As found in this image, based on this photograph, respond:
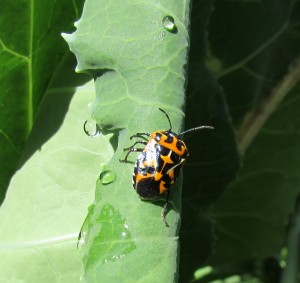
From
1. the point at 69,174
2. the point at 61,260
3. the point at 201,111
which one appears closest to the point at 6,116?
the point at 69,174

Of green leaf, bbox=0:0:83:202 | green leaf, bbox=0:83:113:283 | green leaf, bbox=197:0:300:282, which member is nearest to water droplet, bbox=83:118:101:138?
green leaf, bbox=0:83:113:283

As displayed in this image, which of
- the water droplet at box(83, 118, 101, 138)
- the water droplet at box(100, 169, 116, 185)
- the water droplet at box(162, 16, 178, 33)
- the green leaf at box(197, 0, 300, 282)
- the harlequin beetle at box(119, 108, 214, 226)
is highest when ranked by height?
the water droplet at box(162, 16, 178, 33)

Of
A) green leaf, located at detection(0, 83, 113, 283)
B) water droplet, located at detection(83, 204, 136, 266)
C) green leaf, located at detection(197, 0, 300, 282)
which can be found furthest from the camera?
green leaf, located at detection(197, 0, 300, 282)

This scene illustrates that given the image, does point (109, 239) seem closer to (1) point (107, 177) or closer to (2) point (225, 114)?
(1) point (107, 177)

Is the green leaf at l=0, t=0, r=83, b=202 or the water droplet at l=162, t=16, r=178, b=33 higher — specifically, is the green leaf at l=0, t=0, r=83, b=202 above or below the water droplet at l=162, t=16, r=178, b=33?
below

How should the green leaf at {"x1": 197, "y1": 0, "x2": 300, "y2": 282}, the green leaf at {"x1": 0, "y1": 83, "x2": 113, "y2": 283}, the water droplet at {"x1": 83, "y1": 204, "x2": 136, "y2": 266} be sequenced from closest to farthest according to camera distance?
1. the water droplet at {"x1": 83, "y1": 204, "x2": 136, "y2": 266}
2. the green leaf at {"x1": 0, "y1": 83, "x2": 113, "y2": 283}
3. the green leaf at {"x1": 197, "y1": 0, "x2": 300, "y2": 282}

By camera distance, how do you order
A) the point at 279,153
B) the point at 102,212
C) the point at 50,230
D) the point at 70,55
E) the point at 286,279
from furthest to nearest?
the point at 279,153 < the point at 286,279 < the point at 70,55 < the point at 50,230 < the point at 102,212

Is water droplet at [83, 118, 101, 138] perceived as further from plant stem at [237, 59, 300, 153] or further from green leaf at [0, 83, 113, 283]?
plant stem at [237, 59, 300, 153]

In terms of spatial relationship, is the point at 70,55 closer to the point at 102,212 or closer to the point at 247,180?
the point at 102,212
